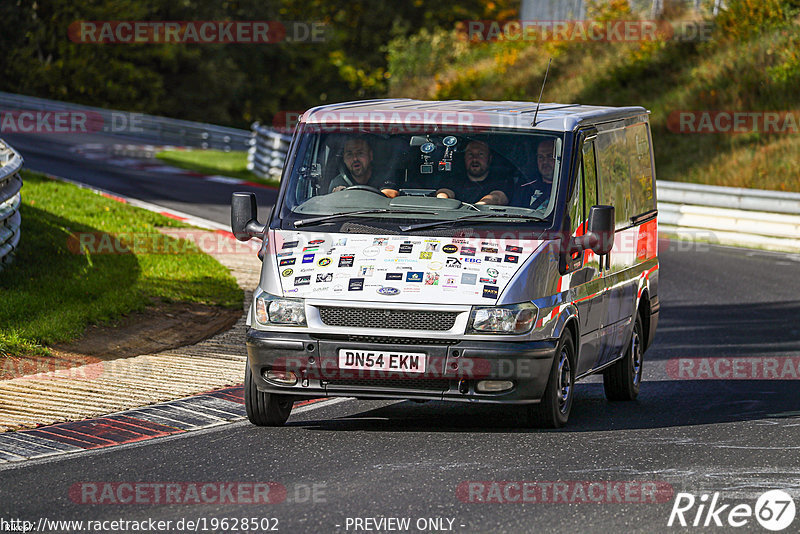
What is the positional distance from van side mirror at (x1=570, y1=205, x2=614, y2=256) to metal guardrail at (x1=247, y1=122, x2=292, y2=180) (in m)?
22.4

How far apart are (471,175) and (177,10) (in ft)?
158

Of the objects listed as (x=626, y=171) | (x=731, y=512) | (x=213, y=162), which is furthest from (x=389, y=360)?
(x=213, y=162)

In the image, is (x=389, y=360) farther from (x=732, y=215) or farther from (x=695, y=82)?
(x=695, y=82)

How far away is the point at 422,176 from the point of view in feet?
30.2

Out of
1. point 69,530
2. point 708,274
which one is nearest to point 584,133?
point 69,530

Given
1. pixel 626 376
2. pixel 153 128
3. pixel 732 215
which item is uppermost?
pixel 626 376

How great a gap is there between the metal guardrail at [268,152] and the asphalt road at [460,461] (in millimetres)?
20625

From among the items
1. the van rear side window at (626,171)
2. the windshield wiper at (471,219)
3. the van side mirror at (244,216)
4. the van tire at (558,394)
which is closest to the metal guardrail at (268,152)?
the van rear side window at (626,171)

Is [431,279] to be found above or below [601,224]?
below

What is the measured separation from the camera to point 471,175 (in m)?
9.16

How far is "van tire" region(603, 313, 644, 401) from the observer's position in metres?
10.6

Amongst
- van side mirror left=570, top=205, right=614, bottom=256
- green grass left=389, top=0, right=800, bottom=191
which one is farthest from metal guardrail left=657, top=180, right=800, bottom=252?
van side mirror left=570, top=205, right=614, bottom=256

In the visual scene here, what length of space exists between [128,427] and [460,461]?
2459 mm

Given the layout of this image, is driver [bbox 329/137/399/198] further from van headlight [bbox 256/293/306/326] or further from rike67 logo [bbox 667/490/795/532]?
rike67 logo [bbox 667/490/795/532]
